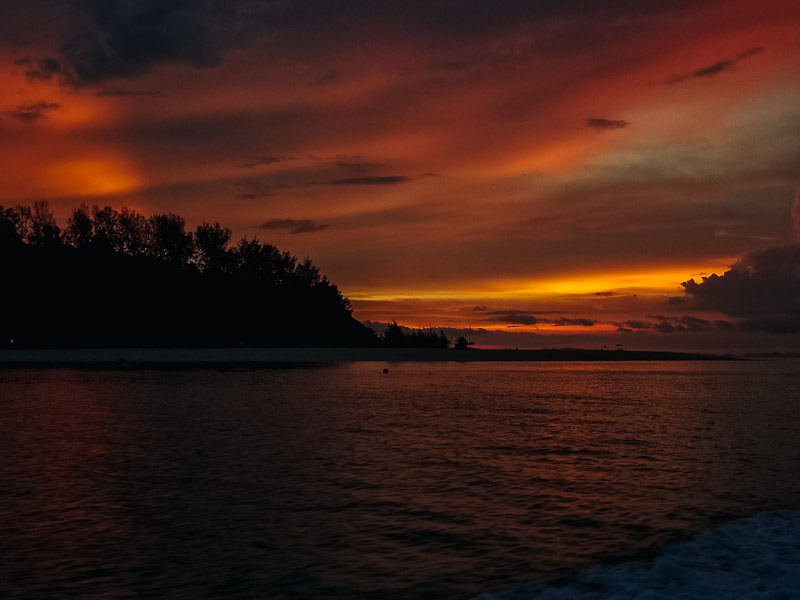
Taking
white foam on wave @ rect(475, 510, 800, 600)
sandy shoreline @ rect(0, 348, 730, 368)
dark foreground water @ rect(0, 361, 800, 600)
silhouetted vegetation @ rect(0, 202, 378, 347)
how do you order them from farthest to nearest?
silhouetted vegetation @ rect(0, 202, 378, 347)
sandy shoreline @ rect(0, 348, 730, 368)
dark foreground water @ rect(0, 361, 800, 600)
white foam on wave @ rect(475, 510, 800, 600)

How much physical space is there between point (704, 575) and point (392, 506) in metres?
6.80

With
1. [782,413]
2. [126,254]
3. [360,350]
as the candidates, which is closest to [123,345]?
[126,254]

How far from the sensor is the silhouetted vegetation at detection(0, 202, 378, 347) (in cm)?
11306

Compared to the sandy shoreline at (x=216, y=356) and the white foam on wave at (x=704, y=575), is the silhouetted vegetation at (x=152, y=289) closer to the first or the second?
the sandy shoreline at (x=216, y=356)

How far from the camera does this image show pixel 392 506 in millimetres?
16047

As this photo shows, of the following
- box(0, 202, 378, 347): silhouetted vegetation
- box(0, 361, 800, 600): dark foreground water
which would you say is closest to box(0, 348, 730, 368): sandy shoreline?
box(0, 202, 378, 347): silhouetted vegetation

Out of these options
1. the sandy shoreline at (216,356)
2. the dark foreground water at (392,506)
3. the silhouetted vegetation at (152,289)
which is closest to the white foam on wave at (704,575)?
the dark foreground water at (392,506)

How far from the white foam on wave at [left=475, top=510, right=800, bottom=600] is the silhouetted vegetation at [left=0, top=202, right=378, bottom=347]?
370 feet

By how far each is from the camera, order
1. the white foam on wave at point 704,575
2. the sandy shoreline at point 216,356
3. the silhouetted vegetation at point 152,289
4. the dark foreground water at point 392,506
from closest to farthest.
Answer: the white foam on wave at point 704,575 → the dark foreground water at point 392,506 → the sandy shoreline at point 216,356 → the silhouetted vegetation at point 152,289

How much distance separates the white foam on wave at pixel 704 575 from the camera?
10648 millimetres

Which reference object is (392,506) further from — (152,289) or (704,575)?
(152,289)

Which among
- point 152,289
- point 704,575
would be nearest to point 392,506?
point 704,575

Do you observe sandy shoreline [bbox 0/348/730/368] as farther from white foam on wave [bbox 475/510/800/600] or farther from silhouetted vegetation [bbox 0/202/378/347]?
white foam on wave [bbox 475/510/800/600]

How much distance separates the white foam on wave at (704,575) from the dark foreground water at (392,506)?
48 mm
